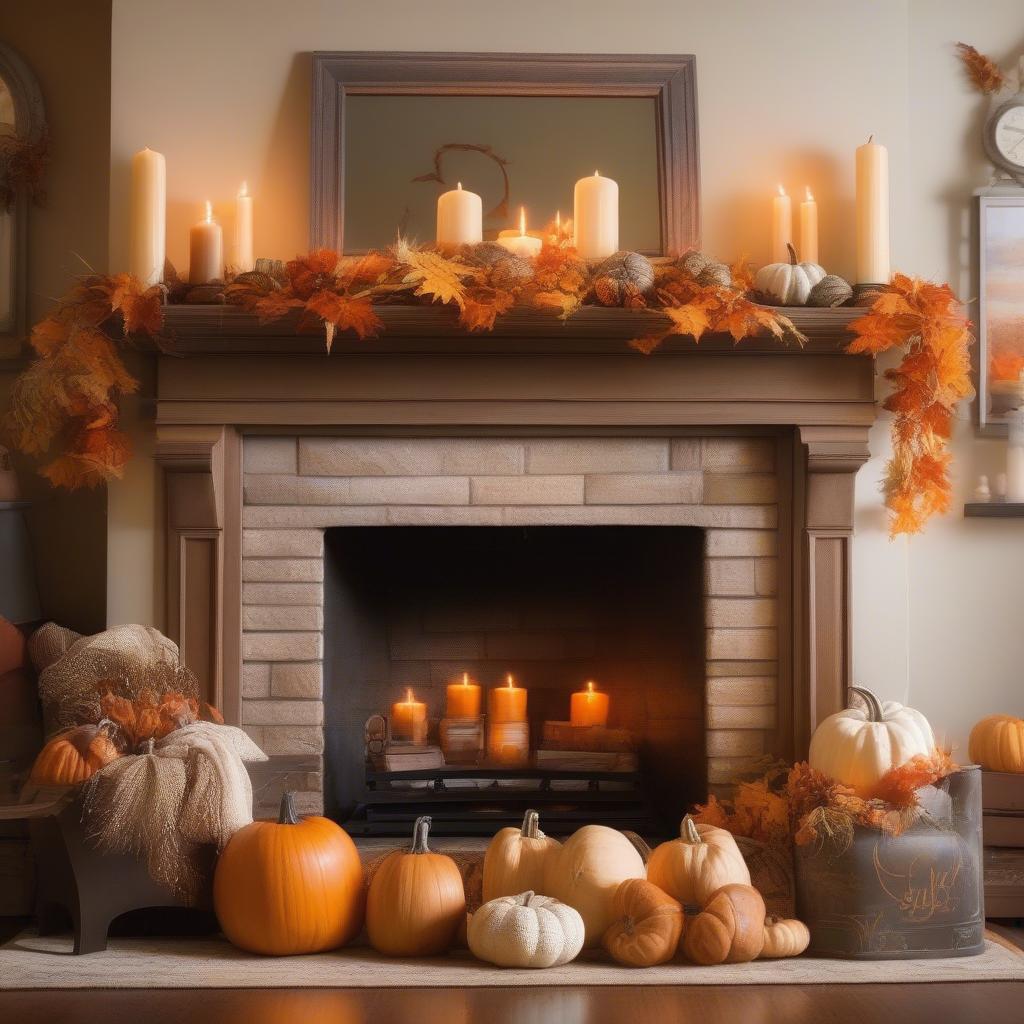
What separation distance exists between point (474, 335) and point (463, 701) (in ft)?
3.34

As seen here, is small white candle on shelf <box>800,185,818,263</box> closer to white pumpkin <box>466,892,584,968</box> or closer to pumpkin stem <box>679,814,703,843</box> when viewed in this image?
pumpkin stem <box>679,814,703,843</box>

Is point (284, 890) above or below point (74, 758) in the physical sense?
below

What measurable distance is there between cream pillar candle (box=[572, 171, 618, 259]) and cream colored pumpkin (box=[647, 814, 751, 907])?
3.90 feet

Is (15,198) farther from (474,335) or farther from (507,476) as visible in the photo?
(507,476)

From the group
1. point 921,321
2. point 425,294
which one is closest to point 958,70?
point 921,321

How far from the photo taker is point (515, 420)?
2520 millimetres

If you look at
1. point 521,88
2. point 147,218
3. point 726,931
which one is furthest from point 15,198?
point 726,931

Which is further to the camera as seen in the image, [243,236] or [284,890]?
[243,236]

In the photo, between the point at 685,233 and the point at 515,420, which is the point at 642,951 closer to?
the point at 515,420

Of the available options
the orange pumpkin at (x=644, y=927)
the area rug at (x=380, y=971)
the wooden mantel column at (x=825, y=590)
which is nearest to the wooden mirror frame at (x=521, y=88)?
the wooden mantel column at (x=825, y=590)

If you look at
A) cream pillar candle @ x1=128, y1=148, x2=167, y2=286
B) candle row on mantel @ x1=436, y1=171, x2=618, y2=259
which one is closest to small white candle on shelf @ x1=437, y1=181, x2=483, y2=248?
candle row on mantel @ x1=436, y1=171, x2=618, y2=259

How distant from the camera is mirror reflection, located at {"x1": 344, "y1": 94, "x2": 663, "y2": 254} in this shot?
2.59 meters

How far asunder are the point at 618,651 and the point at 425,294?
118 centimetres

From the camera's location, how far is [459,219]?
8.11 feet
